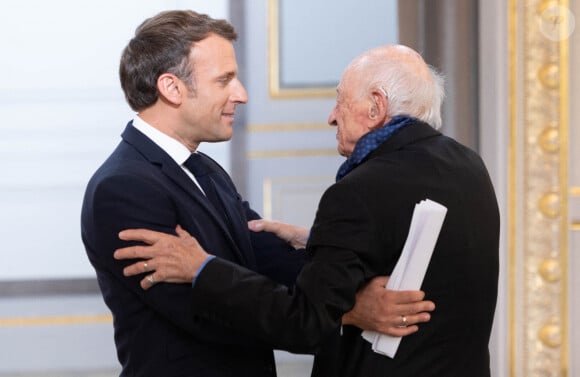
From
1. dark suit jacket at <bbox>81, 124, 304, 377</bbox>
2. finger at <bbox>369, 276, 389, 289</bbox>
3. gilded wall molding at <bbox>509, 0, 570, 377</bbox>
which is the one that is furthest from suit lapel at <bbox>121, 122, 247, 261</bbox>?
gilded wall molding at <bbox>509, 0, 570, 377</bbox>

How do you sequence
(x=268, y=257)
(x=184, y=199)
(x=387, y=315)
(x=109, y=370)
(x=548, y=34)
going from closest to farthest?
(x=387, y=315)
(x=184, y=199)
(x=268, y=257)
(x=548, y=34)
(x=109, y=370)

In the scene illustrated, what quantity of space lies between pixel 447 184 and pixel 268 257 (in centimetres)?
70

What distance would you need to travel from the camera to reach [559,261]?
3.80 metres

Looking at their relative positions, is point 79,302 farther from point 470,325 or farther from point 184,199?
point 470,325

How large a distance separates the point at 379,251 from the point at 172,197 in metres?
0.47

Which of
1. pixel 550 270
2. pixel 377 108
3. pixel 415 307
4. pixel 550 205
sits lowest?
pixel 550 270

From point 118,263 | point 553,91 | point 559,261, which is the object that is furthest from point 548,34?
point 118,263

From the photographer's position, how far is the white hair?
6.06 feet

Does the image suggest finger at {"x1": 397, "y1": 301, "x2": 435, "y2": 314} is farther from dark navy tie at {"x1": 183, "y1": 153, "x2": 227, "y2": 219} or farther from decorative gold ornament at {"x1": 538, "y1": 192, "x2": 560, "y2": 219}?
decorative gold ornament at {"x1": 538, "y1": 192, "x2": 560, "y2": 219}

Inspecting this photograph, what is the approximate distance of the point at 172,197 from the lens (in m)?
1.95

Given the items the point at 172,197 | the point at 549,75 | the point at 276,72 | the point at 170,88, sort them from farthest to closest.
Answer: the point at 276,72
the point at 549,75
the point at 170,88
the point at 172,197

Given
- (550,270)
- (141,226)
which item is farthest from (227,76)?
(550,270)

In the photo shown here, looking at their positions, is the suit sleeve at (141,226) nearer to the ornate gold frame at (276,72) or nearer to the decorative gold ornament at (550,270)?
the decorative gold ornament at (550,270)

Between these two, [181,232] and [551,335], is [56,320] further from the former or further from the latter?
[181,232]
